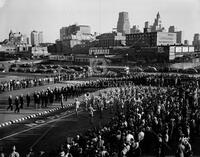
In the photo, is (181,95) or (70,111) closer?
(70,111)

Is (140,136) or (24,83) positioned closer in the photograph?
(140,136)

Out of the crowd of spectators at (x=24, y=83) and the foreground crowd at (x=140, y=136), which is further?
the crowd of spectators at (x=24, y=83)

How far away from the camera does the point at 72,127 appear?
21.7 meters

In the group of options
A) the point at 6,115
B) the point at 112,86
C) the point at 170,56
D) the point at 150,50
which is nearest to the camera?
the point at 6,115

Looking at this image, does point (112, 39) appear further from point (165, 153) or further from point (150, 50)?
point (165, 153)

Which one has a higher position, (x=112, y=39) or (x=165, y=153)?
(x=112, y=39)

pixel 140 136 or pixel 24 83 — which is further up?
pixel 140 136

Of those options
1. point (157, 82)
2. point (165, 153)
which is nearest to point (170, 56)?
point (157, 82)

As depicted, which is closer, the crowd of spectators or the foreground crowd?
the foreground crowd

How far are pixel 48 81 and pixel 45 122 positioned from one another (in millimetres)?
25654

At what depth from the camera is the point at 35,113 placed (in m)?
26.2

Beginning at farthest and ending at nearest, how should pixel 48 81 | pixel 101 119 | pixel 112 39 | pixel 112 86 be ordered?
pixel 112 39 → pixel 48 81 → pixel 112 86 → pixel 101 119

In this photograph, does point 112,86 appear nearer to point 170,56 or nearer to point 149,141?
point 149,141

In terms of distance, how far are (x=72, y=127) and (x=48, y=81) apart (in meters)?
27.4
